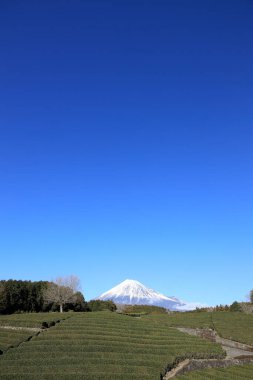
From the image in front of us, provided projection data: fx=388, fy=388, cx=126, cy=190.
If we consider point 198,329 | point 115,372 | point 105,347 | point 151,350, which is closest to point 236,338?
point 198,329

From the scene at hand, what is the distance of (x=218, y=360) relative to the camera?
123ft

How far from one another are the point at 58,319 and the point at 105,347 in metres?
14.8

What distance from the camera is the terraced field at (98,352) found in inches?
1002

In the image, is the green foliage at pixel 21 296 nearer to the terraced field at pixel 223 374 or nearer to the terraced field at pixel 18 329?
the terraced field at pixel 18 329

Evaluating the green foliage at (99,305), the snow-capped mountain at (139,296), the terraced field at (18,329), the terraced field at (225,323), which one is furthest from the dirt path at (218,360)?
the snow-capped mountain at (139,296)

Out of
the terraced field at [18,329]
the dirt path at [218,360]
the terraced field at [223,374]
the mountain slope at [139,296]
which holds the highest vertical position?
the mountain slope at [139,296]

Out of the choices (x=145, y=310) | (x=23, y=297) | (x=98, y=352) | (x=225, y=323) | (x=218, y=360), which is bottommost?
(x=218, y=360)

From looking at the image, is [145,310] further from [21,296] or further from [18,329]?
[18,329]

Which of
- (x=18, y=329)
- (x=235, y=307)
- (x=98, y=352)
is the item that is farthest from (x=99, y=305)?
(x=98, y=352)

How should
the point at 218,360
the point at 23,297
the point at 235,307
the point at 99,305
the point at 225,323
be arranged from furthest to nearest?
1. the point at 99,305
2. the point at 235,307
3. the point at 23,297
4. the point at 225,323
5. the point at 218,360

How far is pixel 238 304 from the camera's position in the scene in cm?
8094

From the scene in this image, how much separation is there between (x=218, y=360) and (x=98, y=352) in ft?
44.2

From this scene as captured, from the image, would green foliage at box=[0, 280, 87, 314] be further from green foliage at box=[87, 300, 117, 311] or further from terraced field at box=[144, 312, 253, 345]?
terraced field at box=[144, 312, 253, 345]

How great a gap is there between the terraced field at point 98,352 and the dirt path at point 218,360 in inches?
30.4
